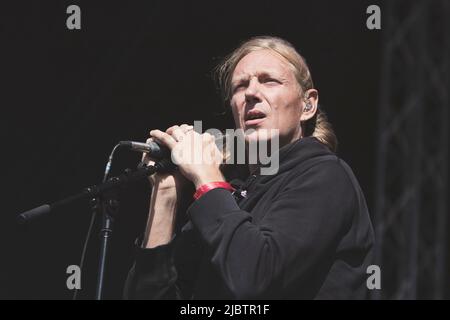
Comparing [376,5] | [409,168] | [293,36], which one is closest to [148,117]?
[293,36]

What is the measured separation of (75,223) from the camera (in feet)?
9.99

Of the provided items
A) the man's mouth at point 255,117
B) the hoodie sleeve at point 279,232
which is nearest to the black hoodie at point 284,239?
the hoodie sleeve at point 279,232

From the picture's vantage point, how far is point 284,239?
156 cm

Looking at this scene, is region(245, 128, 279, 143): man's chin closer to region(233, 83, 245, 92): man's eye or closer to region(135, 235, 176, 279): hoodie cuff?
region(233, 83, 245, 92): man's eye

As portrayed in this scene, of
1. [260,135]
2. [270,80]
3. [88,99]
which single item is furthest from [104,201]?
[88,99]

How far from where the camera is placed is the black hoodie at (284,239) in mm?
1543

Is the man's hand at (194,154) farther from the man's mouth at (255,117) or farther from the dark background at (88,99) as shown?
the dark background at (88,99)

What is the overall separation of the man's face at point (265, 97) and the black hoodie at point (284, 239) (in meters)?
0.09

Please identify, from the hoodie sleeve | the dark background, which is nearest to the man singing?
the hoodie sleeve

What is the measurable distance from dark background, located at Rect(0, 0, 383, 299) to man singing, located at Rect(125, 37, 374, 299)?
724mm

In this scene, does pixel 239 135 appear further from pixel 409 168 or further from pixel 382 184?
pixel 409 168

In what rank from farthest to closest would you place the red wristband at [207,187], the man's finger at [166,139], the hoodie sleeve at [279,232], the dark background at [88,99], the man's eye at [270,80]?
the dark background at [88,99] → the man's eye at [270,80] → the man's finger at [166,139] → the red wristband at [207,187] → the hoodie sleeve at [279,232]

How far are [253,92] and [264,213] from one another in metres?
0.36

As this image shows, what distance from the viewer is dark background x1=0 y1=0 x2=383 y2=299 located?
291 centimetres
